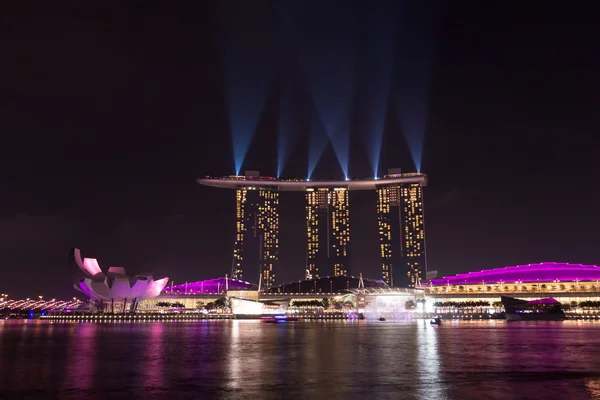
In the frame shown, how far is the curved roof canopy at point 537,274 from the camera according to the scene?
450ft

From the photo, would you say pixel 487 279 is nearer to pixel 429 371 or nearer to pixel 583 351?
pixel 583 351

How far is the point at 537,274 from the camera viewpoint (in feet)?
465

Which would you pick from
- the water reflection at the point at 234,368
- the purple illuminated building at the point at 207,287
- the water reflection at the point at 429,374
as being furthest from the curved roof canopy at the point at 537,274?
the water reflection at the point at 234,368

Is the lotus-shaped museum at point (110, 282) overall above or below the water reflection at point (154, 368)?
above

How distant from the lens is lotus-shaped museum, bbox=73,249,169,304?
128 meters

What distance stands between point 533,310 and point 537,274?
38099 mm

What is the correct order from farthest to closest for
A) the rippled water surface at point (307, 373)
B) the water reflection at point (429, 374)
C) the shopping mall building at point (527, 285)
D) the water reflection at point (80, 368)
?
1. the shopping mall building at point (527, 285)
2. the water reflection at point (80, 368)
3. the rippled water surface at point (307, 373)
4. the water reflection at point (429, 374)

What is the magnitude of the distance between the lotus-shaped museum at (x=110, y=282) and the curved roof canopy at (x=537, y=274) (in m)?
88.1

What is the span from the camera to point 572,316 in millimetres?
112000

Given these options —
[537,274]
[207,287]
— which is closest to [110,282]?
[207,287]

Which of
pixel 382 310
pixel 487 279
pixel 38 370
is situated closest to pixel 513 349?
pixel 38 370

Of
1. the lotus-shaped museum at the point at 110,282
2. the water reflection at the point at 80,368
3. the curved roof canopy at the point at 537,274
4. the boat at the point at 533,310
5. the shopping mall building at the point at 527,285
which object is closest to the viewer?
the water reflection at the point at 80,368

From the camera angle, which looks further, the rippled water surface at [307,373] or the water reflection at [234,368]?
the water reflection at [234,368]

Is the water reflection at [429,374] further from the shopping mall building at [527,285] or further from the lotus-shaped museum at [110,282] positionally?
the shopping mall building at [527,285]
